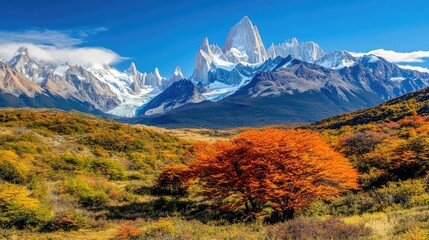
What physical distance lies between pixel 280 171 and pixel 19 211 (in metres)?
15.0

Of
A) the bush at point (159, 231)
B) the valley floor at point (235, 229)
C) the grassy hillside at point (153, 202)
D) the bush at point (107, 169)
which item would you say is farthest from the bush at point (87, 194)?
the bush at point (159, 231)

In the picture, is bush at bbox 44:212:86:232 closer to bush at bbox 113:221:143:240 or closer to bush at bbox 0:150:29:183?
bush at bbox 113:221:143:240

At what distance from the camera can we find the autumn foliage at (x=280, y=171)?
21.4 m

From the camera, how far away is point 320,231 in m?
15.1

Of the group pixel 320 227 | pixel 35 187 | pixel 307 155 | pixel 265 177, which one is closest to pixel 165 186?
pixel 35 187

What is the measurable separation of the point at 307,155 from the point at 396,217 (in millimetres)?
6022

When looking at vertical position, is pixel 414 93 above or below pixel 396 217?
above

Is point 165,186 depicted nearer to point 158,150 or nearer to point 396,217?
point 396,217

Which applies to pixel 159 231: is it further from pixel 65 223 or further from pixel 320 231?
pixel 320 231

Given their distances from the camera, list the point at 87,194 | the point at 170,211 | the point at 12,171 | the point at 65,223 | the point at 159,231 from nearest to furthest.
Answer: the point at 159,231 < the point at 65,223 < the point at 87,194 < the point at 170,211 < the point at 12,171

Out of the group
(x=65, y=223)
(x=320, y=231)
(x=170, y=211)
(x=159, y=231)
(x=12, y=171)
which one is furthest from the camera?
(x=12, y=171)

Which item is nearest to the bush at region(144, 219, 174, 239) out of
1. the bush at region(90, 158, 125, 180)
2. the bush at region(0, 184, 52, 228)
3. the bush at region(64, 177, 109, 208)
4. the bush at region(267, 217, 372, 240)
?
the bush at region(267, 217, 372, 240)

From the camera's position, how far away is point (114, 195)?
28.2 m

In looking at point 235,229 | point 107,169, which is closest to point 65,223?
point 235,229
